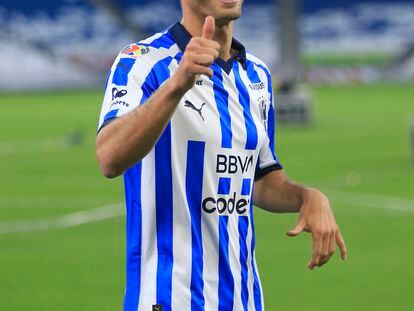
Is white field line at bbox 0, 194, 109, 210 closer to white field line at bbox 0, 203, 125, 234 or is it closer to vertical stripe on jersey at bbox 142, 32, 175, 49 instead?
white field line at bbox 0, 203, 125, 234

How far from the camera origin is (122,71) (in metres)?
4.46

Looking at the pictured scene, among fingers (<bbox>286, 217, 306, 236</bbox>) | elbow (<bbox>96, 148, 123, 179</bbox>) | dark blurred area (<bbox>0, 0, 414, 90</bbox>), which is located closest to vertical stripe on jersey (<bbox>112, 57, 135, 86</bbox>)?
elbow (<bbox>96, 148, 123, 179</bbox>)

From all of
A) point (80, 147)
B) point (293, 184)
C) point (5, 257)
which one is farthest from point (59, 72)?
point (293, 184)

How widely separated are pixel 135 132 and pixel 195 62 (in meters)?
0.32

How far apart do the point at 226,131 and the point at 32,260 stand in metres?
8.07

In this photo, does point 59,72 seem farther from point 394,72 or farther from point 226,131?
point 226,131

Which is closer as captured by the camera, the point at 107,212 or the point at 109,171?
the point at 109,171

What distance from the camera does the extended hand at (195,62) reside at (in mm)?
3811

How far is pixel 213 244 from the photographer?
456 cm

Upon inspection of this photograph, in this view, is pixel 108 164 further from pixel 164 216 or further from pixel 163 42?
pixel 163 42

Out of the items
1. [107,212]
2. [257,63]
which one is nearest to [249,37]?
[107,212]

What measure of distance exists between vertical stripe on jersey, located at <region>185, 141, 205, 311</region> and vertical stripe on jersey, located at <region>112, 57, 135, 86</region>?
0.34 m

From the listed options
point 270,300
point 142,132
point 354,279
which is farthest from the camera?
point 354,279

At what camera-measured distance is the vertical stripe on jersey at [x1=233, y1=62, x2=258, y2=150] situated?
4.73 meters
